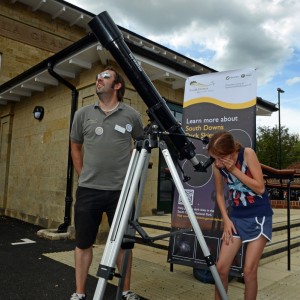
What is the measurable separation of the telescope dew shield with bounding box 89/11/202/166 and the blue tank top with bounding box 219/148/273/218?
298mm

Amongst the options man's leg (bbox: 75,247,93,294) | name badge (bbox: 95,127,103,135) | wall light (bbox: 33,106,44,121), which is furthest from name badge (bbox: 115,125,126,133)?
wall light (bbox: 33,106,44,121)

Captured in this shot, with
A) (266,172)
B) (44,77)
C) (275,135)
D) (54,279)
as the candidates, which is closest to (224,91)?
(266,172)

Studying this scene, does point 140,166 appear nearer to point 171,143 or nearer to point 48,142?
point 171,143

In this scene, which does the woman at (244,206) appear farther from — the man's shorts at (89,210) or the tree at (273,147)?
the tree at (273,147)

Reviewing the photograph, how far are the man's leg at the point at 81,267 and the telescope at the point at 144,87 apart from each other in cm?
119

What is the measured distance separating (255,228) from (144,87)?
53.0 inches

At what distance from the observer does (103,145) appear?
2.69 m

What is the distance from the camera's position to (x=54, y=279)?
3.71 meters

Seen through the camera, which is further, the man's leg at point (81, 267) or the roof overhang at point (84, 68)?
the roof overhang at point (84, 68)

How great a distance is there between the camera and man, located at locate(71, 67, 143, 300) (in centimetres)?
265

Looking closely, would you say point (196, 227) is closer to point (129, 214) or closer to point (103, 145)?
point (129, 214)

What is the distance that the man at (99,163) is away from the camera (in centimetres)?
265

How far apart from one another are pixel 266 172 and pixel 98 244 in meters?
3.40

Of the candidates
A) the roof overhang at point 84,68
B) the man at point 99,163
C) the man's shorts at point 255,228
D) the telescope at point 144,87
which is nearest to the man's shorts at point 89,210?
the man at point 99,163
